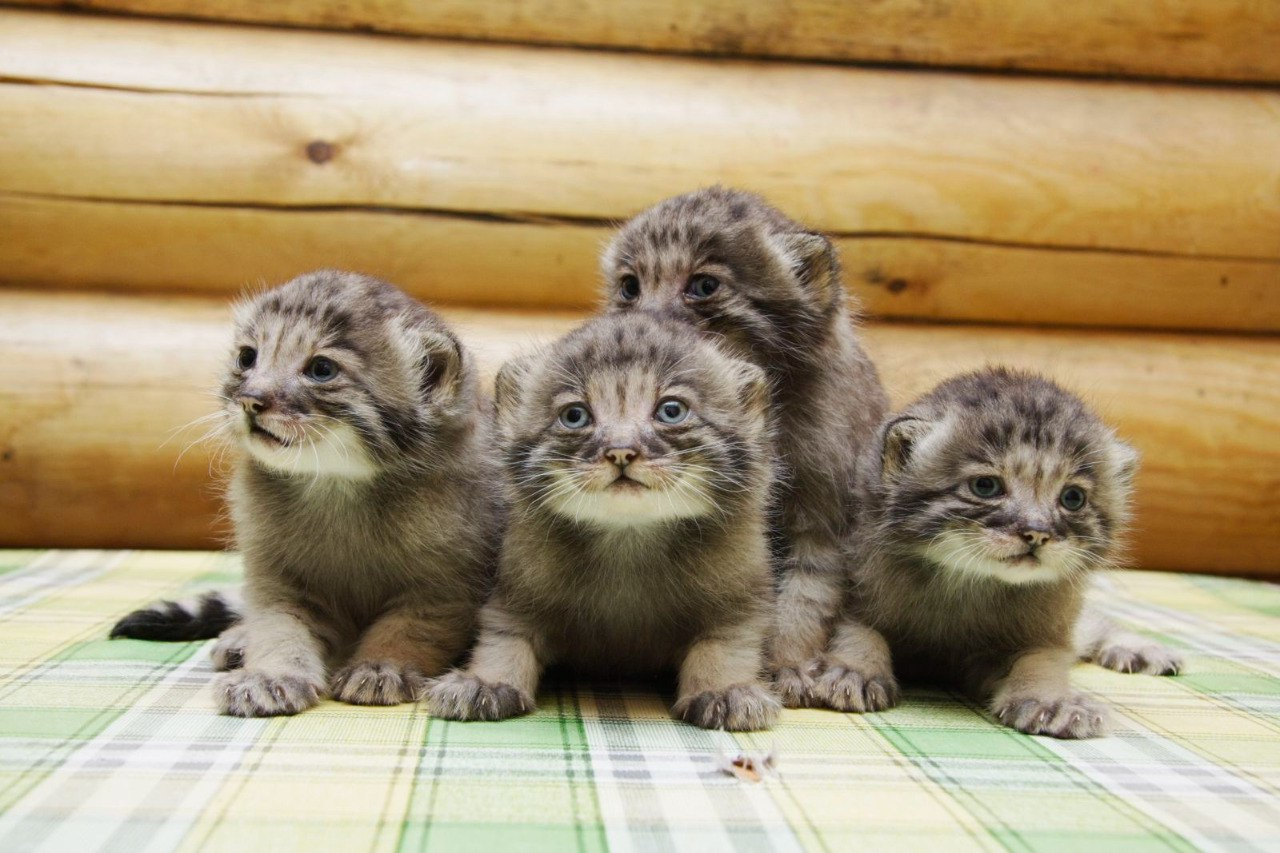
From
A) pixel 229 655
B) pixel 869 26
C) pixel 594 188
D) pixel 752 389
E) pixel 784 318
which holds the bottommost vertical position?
pixel 229 655

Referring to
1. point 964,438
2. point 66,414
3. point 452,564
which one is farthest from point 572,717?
point 66,414

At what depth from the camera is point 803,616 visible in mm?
3416

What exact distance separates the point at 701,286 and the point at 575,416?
0.97 m

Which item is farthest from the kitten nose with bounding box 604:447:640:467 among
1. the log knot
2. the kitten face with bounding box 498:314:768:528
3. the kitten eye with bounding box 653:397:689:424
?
the log knot

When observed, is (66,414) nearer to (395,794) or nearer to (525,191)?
(525,191)

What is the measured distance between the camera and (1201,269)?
5305 millimetres

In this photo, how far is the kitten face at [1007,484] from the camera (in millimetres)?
3043

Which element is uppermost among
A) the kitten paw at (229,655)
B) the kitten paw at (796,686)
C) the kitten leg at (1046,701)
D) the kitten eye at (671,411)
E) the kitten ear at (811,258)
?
the kitten ear at (811,258)

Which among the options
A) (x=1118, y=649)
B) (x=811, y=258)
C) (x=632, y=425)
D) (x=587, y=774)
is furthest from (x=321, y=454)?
(x=1118, y=649)

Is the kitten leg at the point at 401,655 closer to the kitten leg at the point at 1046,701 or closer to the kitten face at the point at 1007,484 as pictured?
the kitten face at the point at 1007,484

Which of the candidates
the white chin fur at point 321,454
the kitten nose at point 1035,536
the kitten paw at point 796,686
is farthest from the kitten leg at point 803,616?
the white chin fur at point 321,454

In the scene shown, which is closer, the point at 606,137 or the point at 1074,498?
the point at 1074,498

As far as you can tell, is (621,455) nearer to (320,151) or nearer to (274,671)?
(274,671)

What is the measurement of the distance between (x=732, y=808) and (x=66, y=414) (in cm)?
384
